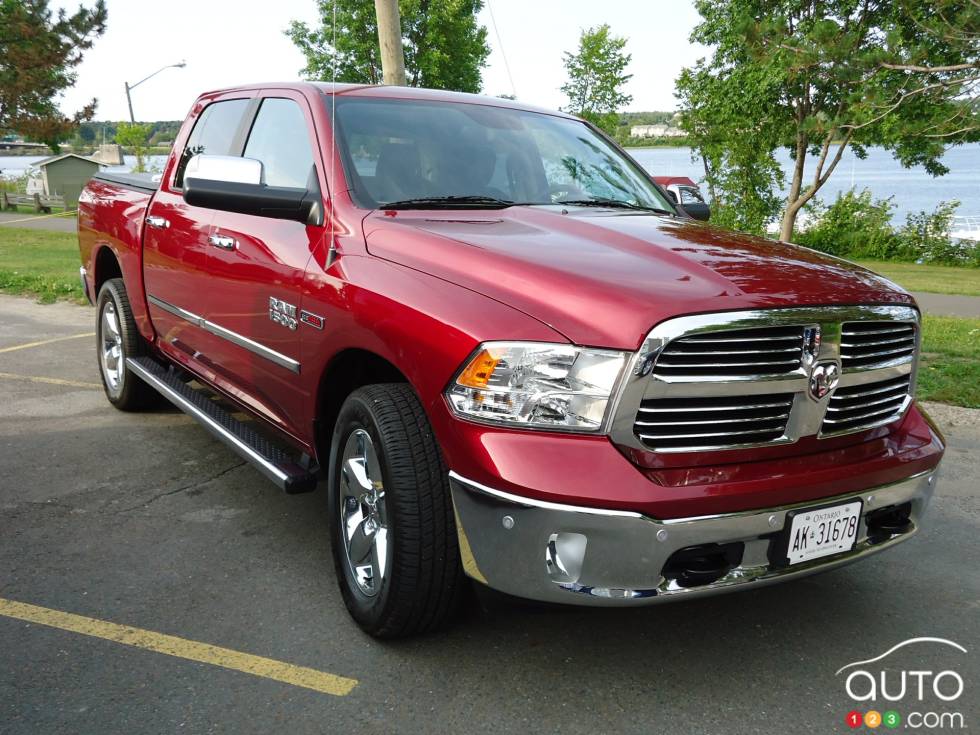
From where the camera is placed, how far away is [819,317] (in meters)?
2.69

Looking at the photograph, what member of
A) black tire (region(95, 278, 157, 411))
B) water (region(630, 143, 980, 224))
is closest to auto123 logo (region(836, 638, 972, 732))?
black tire (region(95, 278, 157, 411))

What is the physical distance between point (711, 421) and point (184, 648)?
1816 mm

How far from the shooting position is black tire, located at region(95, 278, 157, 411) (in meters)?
5.60

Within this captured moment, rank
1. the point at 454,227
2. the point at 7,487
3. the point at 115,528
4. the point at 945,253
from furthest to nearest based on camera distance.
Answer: the point at 945,253, the point at 7,487, the point at 115,528, the point at 454,227

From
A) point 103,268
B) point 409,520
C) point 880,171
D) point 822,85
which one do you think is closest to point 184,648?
point 409,520

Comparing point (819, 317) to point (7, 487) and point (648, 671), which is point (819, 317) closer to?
point (648, 671)

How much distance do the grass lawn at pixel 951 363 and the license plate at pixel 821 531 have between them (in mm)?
4256

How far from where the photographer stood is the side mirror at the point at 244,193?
3402 mm

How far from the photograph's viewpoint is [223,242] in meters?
4.07

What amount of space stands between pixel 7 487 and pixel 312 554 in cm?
176

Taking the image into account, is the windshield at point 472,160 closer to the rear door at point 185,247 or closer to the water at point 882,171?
the rear door at point 185,247

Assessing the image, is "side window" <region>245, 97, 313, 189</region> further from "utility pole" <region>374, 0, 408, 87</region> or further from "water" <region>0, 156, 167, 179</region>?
"utility pole" <region>374, 0, 408, 87</region>

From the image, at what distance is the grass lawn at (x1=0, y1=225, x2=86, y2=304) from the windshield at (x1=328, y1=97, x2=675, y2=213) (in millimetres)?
8076

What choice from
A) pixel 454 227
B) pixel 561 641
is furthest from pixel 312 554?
pixel 454 227
